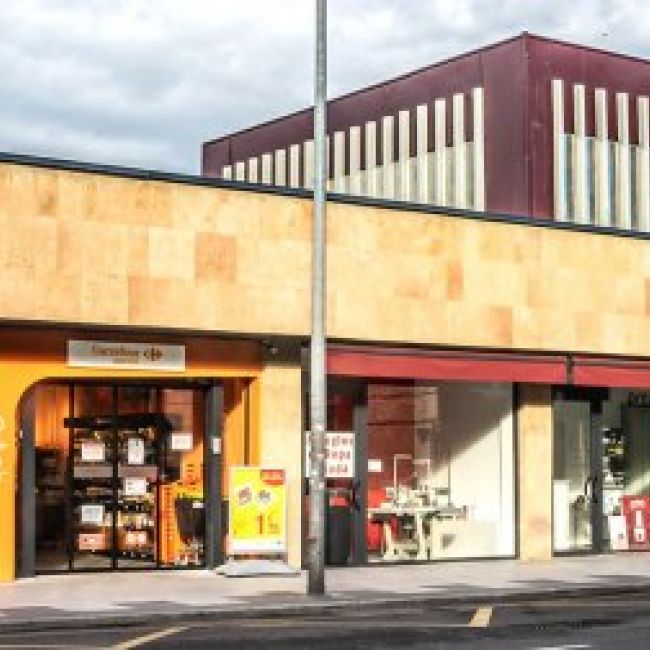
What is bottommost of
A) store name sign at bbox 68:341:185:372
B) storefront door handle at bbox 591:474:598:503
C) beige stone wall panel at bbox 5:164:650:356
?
storefront door handle at bbox 591:474:598:503

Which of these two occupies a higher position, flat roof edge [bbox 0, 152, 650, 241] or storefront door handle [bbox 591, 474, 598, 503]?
flat roof edge [bbox 0, 152, 650, 241]

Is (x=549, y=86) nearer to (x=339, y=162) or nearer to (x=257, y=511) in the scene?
(x=339, y=162)

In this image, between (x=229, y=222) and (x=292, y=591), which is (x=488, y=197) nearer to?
(x=229, y=222)

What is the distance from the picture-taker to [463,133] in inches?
1382

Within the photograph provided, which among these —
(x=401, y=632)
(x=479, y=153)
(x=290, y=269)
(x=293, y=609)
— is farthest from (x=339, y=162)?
(x=401, y=632)

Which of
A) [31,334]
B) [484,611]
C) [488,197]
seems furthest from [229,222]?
[488,197]

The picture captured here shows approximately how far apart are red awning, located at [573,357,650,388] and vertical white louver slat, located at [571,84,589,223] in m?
8.16

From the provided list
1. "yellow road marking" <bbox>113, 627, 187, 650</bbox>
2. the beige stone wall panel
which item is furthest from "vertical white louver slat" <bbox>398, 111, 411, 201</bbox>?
"yellow road marking" <bbox>113, 627, 187, 650</bbox>

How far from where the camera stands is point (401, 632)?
1541 centimetres

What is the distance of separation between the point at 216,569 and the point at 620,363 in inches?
350

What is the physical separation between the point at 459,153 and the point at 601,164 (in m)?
3.43

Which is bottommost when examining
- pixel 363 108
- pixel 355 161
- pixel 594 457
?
pixel 594 457

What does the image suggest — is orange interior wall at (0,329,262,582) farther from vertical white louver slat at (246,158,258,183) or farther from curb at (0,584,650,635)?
vertical white louver slat at (246,158,258,183)

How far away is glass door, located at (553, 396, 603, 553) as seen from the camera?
88.1 feet
